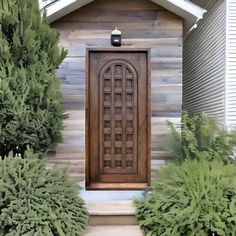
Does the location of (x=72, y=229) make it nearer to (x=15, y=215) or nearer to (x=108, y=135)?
(x=15, y=215)

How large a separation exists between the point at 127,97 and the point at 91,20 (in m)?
1.29

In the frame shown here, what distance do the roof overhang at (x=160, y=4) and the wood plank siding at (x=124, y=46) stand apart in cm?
11

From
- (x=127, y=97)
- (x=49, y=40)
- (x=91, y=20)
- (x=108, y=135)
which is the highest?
(x=91, y=20)

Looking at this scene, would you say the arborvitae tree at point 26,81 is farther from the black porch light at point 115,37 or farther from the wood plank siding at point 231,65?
the wood plank siding at point 231,65

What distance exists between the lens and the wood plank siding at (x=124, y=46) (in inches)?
225

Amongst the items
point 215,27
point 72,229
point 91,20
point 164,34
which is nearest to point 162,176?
point 72,229

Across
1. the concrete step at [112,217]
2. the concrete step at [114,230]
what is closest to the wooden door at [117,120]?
the concrete step at [112,217]

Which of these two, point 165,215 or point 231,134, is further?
point 231,134

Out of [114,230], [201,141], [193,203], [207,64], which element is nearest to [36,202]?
[114,230]

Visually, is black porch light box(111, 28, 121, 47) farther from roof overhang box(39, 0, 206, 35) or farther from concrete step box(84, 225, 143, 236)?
concrete step box(84, 225, 143, 236)

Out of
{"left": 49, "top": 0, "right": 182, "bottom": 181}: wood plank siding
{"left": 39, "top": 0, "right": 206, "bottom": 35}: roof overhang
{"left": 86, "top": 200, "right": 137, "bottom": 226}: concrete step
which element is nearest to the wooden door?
{"left": 49, "top": 0, "right": 182, "bottom": 181}: wood plank siding

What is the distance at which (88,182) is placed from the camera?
577 centimetres

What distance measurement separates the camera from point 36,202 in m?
3.99

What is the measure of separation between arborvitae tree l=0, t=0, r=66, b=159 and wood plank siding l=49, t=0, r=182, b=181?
88cm
